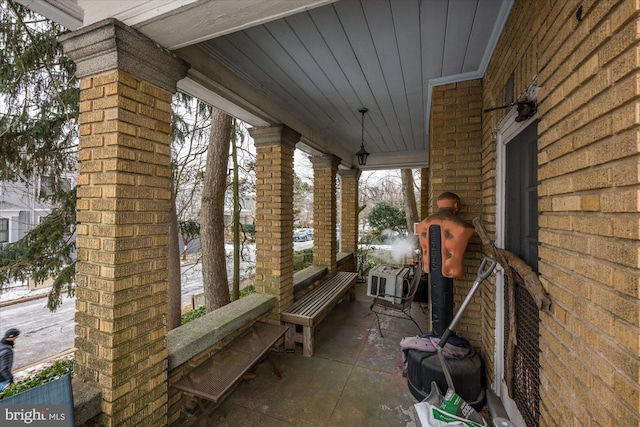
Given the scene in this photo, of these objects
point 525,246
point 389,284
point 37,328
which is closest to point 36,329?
point 37,328

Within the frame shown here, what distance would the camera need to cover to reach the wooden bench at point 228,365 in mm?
2076

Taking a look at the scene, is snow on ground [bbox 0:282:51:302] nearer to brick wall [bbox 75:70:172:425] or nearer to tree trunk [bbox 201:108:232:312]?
tree trunk [bbox 201:108:232:312]

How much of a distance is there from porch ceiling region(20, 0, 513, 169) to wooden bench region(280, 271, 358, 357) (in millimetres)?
2497

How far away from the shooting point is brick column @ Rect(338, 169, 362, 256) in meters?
7.00

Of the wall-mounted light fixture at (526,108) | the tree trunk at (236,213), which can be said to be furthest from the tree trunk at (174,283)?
the wall-mounted light fixture at (526,108)

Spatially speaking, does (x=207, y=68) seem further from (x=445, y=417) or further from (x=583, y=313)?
(x=445, y=417)

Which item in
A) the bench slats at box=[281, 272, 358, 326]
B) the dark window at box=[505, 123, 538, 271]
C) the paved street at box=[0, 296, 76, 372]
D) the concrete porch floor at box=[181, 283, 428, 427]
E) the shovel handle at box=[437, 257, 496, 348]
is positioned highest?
the dark window at box=[505, 123, 538, 271]

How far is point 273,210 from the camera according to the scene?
11.7ft

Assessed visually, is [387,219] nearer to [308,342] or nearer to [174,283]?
[174,283]

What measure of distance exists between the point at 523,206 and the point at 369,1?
70.3 inches

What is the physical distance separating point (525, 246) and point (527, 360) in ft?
2.46

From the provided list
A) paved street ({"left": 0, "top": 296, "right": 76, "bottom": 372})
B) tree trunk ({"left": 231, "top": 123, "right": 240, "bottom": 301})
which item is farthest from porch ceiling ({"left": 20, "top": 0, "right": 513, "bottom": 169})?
paved street ({"left": 0, "top": 296, "right": 76, "bottom": 372})

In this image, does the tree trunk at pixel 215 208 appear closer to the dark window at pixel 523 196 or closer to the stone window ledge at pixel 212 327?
the stone window ledge at pixel 212 327

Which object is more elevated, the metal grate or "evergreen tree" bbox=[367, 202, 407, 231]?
"evergreen tree" bbox=[367, 202, 407, 231]
